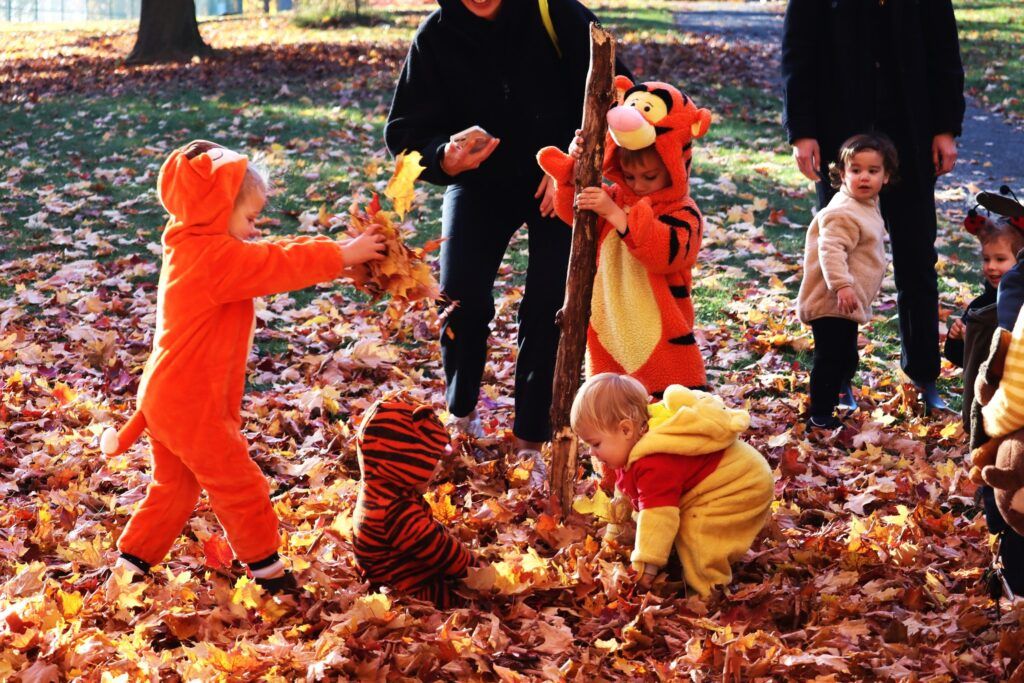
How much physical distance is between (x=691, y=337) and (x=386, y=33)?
18.6 m

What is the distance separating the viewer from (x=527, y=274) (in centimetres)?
473

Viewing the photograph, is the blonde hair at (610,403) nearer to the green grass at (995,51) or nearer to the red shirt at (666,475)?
the red shirt at (666,475)

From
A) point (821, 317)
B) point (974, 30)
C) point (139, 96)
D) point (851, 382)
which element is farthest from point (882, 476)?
point (974, 30)

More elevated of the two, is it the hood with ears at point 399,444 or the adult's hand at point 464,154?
the adult's hand at point 464,154

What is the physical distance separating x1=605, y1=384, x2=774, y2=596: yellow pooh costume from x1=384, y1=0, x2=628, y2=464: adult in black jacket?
3.41 ft

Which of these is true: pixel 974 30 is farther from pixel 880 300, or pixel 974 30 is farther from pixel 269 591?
pixel 269 591

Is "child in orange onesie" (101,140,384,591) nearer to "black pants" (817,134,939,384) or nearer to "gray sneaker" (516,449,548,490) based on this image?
"gray sneaker" (516,449,548,490)

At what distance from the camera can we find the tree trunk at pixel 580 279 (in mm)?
3842

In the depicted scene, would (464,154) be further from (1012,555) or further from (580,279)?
(1012,555)

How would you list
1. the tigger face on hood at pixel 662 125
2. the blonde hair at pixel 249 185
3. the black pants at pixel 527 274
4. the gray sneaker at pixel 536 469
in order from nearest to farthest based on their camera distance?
the blonde hair at pixel 249 185
the tigger face on hood at pixel 662 125
the black pants at pixel 527 274
the gray sneaker at pixel 536 469

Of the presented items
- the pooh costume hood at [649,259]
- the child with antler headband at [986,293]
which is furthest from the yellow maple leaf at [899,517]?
the pooh costume hood at [649,259]

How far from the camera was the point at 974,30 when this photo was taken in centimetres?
1997

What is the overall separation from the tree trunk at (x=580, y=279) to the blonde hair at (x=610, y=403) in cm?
34

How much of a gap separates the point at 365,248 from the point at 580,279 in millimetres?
835
